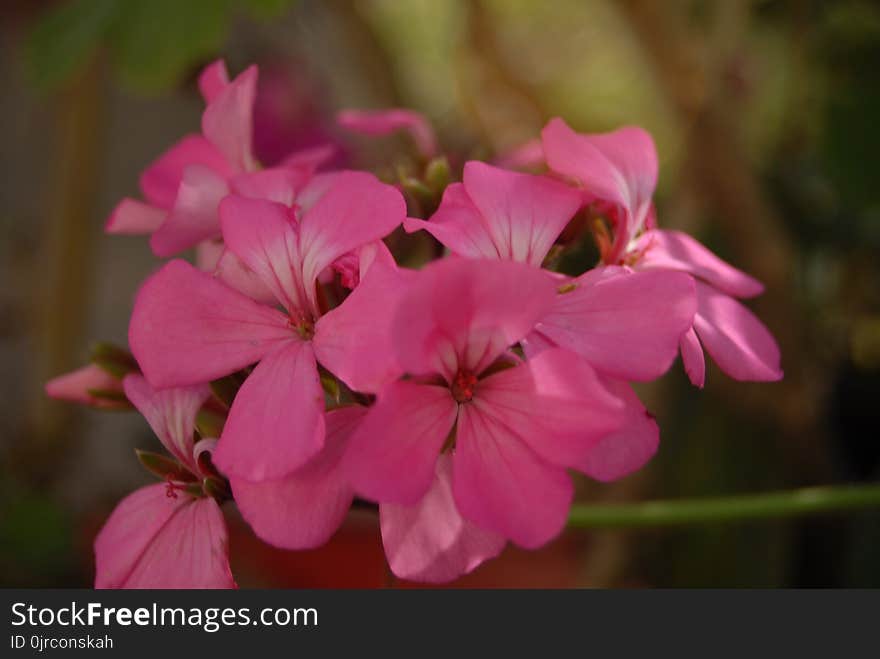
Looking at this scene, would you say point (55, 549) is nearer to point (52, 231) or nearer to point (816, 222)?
point (52, 231)

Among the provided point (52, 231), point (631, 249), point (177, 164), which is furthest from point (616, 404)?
point (52, 231)

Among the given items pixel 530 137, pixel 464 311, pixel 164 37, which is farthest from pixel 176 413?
pixel 530 137

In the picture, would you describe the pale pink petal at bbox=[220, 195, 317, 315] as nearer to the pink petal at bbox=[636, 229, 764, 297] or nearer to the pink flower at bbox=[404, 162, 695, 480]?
the pink flower at bbox=[404, 162, 695, 480]

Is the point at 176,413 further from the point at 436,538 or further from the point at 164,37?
the point at 164,37

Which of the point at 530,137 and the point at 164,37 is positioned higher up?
the point at 164,37

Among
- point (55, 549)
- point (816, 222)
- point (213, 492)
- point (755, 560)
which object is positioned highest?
point (213, 492)
